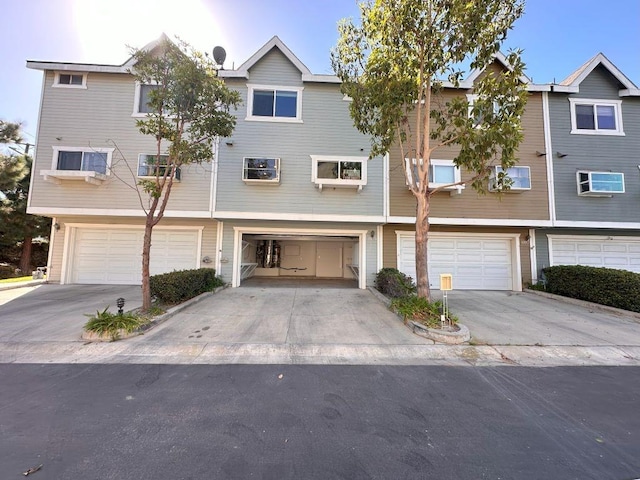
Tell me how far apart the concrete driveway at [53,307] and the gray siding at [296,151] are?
14.0 ft

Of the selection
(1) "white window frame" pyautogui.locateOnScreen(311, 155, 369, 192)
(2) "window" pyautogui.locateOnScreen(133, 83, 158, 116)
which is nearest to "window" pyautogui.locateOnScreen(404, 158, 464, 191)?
(1) "white window frame" pyautogui.locateOnScreen(311, 155, 369, 192)

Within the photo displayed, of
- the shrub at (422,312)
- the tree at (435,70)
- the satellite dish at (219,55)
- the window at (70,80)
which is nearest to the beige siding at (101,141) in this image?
the window at (70,80)

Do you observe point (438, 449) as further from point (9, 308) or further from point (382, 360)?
point (9, 308)

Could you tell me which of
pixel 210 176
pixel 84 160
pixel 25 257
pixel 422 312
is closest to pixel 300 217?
pixel 210 176

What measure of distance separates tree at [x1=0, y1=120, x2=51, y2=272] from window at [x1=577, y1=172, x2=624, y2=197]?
22856 mm

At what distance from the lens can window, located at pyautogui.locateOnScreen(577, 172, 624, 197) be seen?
31.8 ft

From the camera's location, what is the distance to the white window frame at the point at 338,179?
363 inches

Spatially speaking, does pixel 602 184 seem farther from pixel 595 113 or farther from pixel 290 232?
pixel 290 232

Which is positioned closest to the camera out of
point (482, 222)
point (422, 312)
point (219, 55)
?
point (422, 312)

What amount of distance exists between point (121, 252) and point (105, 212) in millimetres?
1697

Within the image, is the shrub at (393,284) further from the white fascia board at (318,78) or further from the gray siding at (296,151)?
the white fascia board at (318,78)

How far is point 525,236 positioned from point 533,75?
21.0ft

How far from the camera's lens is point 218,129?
6.35 metres

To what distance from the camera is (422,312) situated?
19.3 ft
